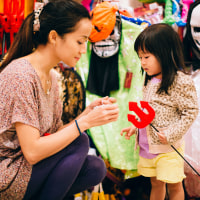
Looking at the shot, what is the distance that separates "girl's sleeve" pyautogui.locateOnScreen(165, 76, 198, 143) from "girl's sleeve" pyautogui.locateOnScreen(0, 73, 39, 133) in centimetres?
60

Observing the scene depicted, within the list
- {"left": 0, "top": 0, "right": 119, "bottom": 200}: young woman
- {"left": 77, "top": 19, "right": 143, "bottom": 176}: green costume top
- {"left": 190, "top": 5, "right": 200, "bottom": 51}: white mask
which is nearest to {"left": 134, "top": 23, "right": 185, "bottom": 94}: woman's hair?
{"left": 0, "top": 0, "right": 119, "bottom": 200}: young woman

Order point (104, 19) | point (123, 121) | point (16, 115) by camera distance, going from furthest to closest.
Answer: point (123, 121) < point (104, 19) < point (16, 115)

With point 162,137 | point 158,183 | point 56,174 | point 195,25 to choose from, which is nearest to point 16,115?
point 56,174

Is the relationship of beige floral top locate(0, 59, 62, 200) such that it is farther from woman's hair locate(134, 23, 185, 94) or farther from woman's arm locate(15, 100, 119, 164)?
woman's hair locate(134, 23, 185, 94)

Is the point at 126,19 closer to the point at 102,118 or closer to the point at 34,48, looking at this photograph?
the point at 34,48

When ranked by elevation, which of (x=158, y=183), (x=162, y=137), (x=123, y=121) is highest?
(x=162, y=137)

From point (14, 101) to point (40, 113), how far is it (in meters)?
0.14

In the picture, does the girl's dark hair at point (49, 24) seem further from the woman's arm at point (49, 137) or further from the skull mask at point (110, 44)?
the skull mask at point (110, 44)

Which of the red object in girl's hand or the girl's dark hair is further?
the red object in girl's hand

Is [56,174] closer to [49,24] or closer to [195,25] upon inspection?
[49,24]

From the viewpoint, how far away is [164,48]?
3.46 ft

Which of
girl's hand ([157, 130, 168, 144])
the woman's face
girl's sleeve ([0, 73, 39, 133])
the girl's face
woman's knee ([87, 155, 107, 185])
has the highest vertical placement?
the woman's face

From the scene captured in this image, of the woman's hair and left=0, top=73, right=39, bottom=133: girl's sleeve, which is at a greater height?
the woman's hair

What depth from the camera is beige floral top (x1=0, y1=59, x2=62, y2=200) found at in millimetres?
817
